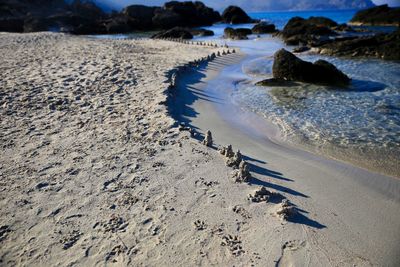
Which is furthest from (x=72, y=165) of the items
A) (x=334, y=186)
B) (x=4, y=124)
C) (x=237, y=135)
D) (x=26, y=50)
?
(x=26, y=50)

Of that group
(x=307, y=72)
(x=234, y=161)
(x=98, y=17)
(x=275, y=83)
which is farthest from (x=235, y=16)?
(x=234, y=161)

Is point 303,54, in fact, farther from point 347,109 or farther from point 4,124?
point 4,124

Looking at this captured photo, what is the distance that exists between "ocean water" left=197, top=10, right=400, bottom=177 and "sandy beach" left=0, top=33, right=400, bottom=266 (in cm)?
58

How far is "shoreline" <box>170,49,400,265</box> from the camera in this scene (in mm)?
4185

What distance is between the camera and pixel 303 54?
854 inches

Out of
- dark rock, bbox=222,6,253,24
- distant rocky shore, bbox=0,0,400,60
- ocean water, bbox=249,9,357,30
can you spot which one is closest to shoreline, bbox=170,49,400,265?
distant rocky shore, bbox=0,0,400,60

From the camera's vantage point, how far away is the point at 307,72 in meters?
13.3

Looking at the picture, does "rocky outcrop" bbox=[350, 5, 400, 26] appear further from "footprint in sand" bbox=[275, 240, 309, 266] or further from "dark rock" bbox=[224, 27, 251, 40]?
"footprint in sand" bbox=[275, 240, 309, 266]

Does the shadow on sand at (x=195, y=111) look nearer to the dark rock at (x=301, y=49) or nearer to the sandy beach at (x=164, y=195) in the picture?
the sandy beach at (x=164, y=195)

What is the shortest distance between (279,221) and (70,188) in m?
3.35

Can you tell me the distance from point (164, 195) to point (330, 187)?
281 centimetres

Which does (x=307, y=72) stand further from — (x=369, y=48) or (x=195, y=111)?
(x=369, y=48)

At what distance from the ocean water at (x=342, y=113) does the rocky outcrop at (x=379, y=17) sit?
29.7 metres

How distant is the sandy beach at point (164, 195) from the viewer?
3.97m
